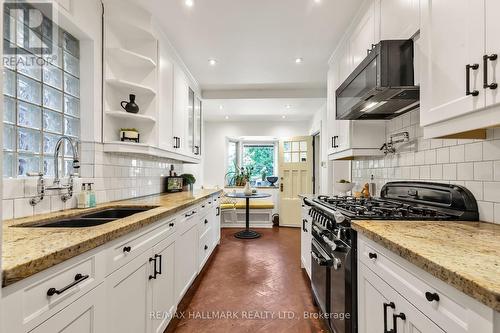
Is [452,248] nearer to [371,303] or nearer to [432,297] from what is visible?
[432,297]

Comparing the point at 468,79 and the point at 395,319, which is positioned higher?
the point at 468,79

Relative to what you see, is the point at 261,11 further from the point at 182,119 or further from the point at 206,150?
the point at 206,150

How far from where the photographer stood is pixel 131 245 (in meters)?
1.27

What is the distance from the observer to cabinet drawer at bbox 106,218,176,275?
111cm

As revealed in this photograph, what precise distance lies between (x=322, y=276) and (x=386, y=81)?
141 centimetres

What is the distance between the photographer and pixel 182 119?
10.3 ft

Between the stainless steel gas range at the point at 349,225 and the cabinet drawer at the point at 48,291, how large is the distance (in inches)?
47.8

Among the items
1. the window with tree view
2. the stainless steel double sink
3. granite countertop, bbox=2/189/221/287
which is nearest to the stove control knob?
granite countertop, bbox=2/189/221/287

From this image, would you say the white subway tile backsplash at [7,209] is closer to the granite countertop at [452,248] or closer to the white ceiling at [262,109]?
the granite countertop at [452,248]

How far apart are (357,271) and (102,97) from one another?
2.21 m

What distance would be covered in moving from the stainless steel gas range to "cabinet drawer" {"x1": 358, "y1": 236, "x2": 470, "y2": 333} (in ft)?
0.64

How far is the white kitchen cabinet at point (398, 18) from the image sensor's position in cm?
143

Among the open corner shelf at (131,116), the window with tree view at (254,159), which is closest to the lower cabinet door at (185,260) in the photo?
the open corner shelf at (131,116)

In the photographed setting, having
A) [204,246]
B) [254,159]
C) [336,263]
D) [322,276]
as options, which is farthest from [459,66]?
[254,159]
